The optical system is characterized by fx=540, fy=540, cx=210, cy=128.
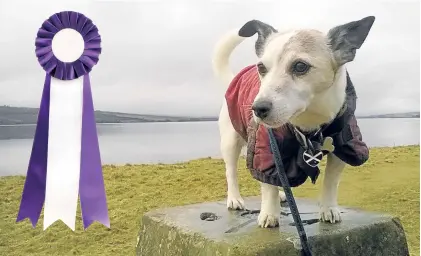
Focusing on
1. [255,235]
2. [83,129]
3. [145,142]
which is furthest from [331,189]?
[145,142]

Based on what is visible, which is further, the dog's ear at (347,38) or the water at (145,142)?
the water at (145,142)

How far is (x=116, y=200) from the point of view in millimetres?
1542

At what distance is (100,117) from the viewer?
1503 mm

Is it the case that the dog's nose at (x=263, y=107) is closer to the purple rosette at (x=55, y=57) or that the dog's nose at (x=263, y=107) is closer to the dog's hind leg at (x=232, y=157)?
the dog's hind leg at (x=232, y=157)

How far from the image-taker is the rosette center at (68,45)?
114 centimetres

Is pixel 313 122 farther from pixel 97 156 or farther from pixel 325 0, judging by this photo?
pixel 325 0

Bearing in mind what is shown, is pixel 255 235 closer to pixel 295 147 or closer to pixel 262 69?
pixel 295 147

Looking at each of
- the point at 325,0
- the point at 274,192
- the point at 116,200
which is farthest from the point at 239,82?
the point at 116,200

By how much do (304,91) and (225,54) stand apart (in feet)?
1.44

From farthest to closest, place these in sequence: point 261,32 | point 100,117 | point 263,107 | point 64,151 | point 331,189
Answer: point 100,117, point 64,151, point 331,189, point 261,32, point 263,107

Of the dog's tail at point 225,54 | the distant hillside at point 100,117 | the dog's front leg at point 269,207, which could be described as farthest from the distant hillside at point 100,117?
the dog's front leg at point 269,207

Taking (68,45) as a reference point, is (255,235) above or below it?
below

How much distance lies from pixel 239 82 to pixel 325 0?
0.47 m

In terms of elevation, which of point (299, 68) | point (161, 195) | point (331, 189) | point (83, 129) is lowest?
point (161, 195)
